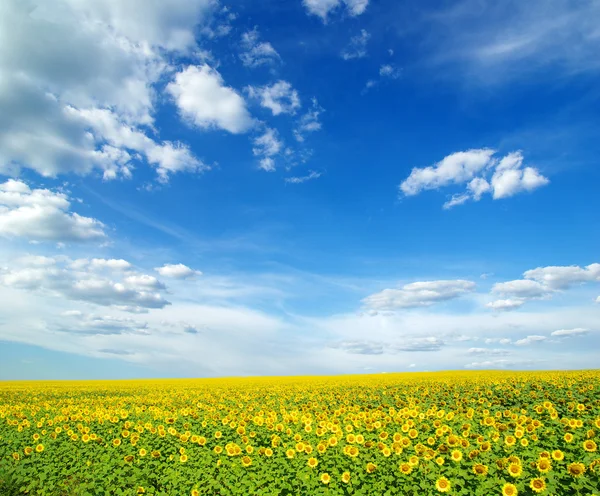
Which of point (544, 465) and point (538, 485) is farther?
point (544, 465)

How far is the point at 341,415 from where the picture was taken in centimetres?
1455

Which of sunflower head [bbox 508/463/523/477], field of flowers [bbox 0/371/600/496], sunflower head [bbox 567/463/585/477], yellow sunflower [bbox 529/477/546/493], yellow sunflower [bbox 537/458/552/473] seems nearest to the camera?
yellow sunflower [bbox 529/477/546/493]

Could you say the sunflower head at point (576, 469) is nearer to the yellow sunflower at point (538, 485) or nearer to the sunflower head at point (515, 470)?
the yellow sunflower at point (538, 485)

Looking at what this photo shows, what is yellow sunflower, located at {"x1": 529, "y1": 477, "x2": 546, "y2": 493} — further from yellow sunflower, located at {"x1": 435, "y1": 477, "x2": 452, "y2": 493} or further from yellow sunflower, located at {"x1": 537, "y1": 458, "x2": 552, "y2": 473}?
yellow sunflower, located at {"x1": 435, "y1": 477, "x2": 452, "y2": 493}

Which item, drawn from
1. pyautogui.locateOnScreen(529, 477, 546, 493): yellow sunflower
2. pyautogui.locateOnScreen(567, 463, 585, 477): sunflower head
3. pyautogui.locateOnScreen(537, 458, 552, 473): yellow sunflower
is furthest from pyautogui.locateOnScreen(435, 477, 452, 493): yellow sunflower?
pyautogui.locateOnScreen(567, 463, 585, 477): sunflower head

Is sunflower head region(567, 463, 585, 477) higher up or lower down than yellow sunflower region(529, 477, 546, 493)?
higher up

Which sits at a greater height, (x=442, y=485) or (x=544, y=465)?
(x=544, y=465)

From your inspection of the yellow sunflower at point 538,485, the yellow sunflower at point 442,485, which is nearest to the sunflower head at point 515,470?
the yellow sunflower at point 538,485

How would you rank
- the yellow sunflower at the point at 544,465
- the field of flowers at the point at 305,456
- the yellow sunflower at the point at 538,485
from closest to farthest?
1. the yellow sunflower at the point at 538,485
2. the yellow sunflower at the point at 544,465
3. the field of flowers at the point at 305,456

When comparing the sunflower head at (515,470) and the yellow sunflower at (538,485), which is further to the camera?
the sunflower head at (515,470)

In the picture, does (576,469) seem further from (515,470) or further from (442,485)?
(442,485)

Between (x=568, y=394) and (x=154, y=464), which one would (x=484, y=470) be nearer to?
(x=154, y=464)

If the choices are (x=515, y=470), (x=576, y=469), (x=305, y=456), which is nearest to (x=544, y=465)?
(x=576, y=469)

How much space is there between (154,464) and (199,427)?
2751mm
